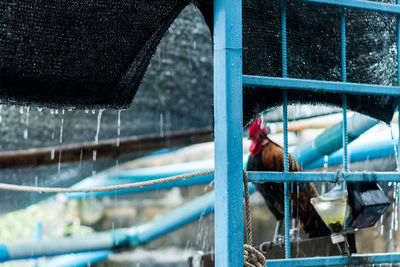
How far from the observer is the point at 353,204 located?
204 centimetres

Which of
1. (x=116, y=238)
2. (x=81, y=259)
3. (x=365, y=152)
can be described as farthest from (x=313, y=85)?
(x=81, y=259)

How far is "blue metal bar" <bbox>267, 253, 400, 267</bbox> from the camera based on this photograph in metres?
1.84

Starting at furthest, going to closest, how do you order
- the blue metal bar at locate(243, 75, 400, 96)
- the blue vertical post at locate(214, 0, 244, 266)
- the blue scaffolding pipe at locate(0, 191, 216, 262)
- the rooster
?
the blue scaffolding pipe at locate(0, 191, 216, 262) → the rooster → the blue metal bar at locate(243, 75, 400, 96) → the blue vertical post at locate(214, 0, 244, 266)

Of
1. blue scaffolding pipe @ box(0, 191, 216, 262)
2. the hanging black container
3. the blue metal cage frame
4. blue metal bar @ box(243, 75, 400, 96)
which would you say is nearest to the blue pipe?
blue scaffolding pipe @ box(0, 191, 216, 262)

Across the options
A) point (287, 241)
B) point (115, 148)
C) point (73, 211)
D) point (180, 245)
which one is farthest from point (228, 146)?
point (180, 245)

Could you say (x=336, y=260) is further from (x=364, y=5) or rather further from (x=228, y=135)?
(x=364, y=5)

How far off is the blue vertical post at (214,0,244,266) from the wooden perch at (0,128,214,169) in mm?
3137

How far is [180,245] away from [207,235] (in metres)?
2.37

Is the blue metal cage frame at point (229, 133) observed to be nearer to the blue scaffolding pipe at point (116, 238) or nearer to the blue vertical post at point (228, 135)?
the blue vertical post at point (228, 135)

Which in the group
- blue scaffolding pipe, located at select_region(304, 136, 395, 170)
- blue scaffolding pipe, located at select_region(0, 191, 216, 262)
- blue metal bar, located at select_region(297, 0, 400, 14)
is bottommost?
blue scaffolding pipe, located at select_region(0, 191, 216, 262)

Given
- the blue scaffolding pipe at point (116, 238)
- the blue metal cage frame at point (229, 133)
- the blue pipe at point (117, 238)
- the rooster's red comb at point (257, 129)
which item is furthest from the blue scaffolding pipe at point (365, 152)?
the blue metal cage frame at point (229, 133)

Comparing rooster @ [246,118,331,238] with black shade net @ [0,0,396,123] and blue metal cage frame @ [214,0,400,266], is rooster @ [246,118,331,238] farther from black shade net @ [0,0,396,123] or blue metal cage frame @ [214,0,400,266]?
blue metal cage frame @ [214,0,400,266]

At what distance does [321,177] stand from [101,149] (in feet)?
10.6

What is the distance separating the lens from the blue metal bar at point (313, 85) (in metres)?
1.81
